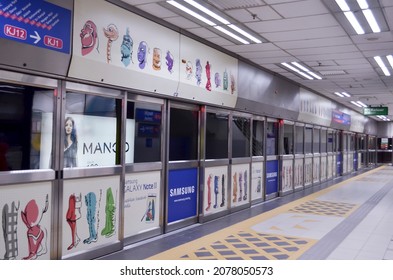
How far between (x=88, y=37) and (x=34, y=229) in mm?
2150

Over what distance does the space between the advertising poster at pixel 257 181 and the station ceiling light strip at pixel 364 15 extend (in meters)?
4.00

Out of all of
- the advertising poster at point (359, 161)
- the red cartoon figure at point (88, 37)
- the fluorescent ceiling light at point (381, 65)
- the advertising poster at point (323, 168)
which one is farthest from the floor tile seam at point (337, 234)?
the advertising poster at point (359, 161)

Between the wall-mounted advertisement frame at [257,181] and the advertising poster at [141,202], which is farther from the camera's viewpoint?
the wall-mounted advertisement frame at [257,181]

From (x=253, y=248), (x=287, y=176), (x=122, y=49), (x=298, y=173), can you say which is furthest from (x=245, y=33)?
(x=298, y=173)

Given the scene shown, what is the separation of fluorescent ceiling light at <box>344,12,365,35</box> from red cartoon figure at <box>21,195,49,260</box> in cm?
453

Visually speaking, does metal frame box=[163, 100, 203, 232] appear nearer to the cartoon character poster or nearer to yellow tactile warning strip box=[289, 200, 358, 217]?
the cartoon character poster

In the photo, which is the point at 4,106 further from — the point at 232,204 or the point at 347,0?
the point at 232,204

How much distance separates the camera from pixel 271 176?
402 inches

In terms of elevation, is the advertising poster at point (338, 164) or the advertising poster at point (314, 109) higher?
the advertising poster at point (314, 109)

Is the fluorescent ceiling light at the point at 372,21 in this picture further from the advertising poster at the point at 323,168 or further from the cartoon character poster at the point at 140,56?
the advertising poster at the point at 323,168

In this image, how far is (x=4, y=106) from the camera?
3.79 metres

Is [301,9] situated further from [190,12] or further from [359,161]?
[359,161]

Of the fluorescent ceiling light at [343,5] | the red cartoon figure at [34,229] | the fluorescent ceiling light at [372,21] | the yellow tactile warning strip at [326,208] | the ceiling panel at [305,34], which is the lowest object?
the yellow tactile warning strip at [326,208]

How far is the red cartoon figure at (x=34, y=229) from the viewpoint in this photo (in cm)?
387
